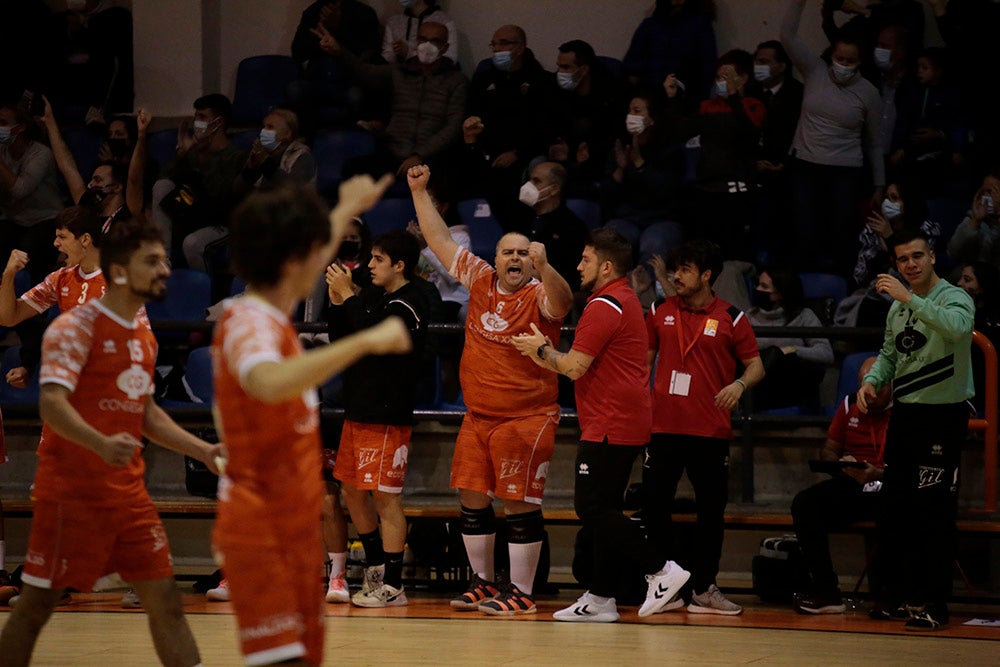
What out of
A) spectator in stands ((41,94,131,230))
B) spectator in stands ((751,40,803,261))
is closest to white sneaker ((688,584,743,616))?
spectator in stands ((751,40,803,261))

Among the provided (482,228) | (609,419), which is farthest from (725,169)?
(609,419)

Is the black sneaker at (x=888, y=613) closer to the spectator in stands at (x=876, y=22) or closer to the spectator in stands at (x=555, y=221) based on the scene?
the spectator in stands at (x=555, y=221)

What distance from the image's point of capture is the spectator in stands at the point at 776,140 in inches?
396

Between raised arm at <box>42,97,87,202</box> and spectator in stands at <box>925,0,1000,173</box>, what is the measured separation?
23.0ft

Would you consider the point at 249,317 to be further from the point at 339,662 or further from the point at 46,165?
the point at 46,165

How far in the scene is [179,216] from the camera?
1041 centimetres

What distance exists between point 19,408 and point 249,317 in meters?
6.22

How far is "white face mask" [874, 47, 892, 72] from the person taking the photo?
10.1 meters

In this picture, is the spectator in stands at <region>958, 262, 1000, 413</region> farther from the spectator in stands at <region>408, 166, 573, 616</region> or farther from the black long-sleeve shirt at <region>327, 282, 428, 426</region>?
the black long-sleeve shirt at <region>327, 282, 428, 426</region>

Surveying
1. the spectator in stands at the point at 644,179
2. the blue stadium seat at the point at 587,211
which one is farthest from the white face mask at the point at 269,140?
the spectator in stands at the point at 644,179

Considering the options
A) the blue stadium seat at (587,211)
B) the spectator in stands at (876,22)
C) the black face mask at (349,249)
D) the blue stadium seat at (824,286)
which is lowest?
the blue stadium seat at (824,286)

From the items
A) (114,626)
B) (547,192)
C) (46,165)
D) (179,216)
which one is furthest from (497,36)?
(114,626)

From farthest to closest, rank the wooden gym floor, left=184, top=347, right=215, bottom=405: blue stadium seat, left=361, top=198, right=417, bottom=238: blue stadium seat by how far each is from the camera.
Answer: left=361, top=198, right=417, bottom=238: blue stadium seat → left=184, top=347, right=215, bottom=405: blue stadium seat → the wooden gym floor

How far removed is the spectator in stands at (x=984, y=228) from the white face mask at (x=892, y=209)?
1.65 ft
